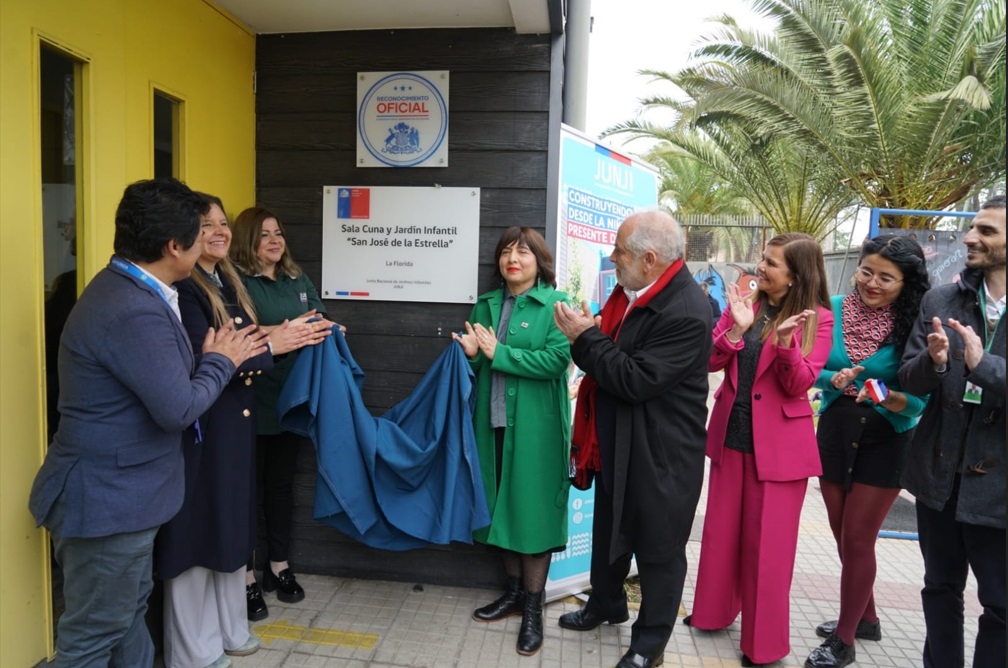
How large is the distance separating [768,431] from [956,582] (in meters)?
0.91

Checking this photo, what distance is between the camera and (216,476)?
2861 millimetres

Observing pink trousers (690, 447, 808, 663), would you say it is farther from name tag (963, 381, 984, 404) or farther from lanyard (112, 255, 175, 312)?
lanyard (112, 255, 175, 312)

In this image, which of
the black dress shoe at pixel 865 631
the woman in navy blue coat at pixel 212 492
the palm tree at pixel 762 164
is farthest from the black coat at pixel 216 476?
the palm tree at pixel 762 164

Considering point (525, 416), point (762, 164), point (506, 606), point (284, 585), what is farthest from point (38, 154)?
point (762, 164)

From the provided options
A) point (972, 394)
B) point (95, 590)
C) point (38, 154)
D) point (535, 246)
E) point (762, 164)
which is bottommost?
point (95, 590)

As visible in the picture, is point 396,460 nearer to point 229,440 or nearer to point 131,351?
point 229,440

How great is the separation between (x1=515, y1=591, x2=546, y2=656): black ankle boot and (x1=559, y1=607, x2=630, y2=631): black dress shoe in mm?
180

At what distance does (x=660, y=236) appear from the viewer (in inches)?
117

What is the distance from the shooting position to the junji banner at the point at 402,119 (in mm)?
3754

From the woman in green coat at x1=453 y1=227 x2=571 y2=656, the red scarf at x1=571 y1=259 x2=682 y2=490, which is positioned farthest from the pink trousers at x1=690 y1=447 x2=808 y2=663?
the woman in green coat at x1=453 y1=227 x2=571 y2=656

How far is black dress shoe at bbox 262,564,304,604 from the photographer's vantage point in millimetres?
3650

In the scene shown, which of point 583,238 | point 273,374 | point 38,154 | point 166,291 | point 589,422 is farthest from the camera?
point 583,238

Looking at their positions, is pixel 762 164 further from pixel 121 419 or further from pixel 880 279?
pixel 121 419

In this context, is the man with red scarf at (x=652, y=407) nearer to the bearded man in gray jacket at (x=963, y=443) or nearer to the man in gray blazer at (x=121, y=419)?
the bearded man in gray jacket at (x=963, y=443)
